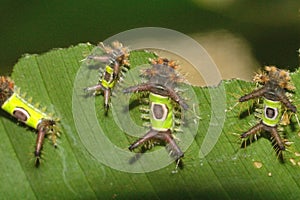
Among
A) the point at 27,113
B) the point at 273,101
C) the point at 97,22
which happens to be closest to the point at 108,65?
the point at 97,22

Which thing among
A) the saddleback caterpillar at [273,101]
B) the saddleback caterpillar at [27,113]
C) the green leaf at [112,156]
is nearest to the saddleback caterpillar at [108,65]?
the green leaf at [112,156]

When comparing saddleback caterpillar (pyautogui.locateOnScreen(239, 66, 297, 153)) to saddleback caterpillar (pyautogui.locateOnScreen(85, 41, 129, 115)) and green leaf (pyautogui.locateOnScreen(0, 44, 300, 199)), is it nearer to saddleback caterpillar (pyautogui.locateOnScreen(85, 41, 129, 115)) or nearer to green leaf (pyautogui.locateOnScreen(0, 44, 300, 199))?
green leaf (pyautogui.locateOnScreen(0, 44, 300, 199))

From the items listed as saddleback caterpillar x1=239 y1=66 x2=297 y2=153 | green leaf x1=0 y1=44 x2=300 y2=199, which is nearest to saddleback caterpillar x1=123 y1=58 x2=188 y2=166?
green leaf x1=0 y1=44 x2=300 y2=199

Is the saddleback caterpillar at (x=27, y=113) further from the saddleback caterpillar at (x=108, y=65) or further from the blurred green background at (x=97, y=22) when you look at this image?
the saddleback caterpillar at (x=108, y=65)

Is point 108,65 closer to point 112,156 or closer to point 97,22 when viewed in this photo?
point 97,22

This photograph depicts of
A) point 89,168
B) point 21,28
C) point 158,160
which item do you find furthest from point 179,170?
point 21,28
